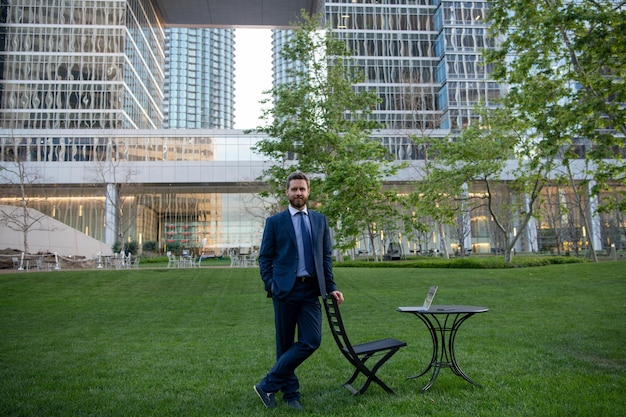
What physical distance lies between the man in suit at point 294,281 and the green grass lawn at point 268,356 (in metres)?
0.27

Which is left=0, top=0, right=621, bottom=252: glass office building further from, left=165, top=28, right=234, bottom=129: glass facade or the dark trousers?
left=165, top=28, right=234, bottom=129: glass facade

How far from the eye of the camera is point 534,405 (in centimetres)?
428

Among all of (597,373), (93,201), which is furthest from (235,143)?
(597,373)

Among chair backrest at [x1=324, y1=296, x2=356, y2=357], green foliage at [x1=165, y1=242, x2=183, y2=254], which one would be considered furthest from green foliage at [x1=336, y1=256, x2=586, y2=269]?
green foliage at [x1=165, y1=242, x2=183, y2=254]

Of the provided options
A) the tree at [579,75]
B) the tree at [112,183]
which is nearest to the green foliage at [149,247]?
the tree at [112,183]

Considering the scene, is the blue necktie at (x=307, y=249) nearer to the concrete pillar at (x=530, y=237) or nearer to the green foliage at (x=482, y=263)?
the green foliage at (x=482, y=263)

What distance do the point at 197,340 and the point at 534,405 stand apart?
5.42 m

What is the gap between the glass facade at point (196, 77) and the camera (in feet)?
453

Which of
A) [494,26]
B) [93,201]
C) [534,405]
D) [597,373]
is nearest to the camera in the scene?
[534,405]

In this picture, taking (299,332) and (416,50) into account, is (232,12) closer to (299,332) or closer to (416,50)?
(416,50)

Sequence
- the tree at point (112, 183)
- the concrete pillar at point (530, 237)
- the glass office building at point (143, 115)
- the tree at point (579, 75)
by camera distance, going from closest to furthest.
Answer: the tree at point (579, 75)
the tree at point (112, 183)
the glass office building at point (143, 115)
the concrete pillar at point (530, 237)

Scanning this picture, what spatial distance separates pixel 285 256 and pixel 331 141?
1772 centimetres

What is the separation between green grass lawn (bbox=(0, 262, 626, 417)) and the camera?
4441 mm

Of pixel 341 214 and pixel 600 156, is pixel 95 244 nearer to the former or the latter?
pixel 341 214
